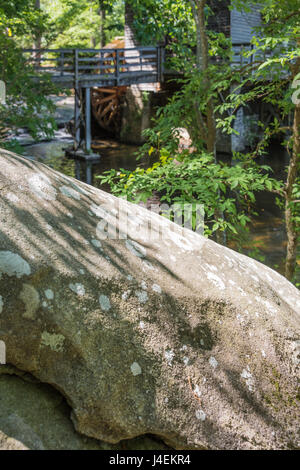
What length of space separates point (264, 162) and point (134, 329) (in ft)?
55.5

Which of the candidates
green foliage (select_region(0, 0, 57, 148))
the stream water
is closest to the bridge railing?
the stream water


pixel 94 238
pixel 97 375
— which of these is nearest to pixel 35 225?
pixel 94 238

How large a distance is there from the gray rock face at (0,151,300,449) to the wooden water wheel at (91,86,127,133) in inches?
866

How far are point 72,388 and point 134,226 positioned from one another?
1.06 metres

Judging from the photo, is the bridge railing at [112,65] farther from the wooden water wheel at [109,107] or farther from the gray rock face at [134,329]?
the gray rock face at [134,329]

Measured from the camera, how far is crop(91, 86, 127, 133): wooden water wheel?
23562mm

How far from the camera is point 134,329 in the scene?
201 centimetres

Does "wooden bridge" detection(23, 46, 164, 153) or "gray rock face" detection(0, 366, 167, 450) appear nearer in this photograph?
"gray rock face" detection(0, 366, 167, 450)

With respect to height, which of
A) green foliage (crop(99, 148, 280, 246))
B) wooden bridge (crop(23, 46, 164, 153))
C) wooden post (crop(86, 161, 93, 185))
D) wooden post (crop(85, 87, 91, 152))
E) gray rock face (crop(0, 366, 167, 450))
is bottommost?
wooden post (crop(86, 161, 93, 185))

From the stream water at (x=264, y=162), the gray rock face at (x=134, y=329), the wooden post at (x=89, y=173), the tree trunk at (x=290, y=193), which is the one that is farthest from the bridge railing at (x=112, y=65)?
the gray rock face at (x=134, y=329)

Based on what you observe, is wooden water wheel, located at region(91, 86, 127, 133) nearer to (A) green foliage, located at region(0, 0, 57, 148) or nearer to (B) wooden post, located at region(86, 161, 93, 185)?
(B) wooden post, located at region(86, 161, 93, 185)

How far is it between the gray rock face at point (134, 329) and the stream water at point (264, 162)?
309cm

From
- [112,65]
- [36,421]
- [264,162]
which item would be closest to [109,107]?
[112,65]

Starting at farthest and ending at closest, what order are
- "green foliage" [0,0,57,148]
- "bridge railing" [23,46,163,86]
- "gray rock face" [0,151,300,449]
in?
"bridge railing" [23,46,163,86] < "green foliage" [0,0,57,148] < "gray rock face" [0,151,300,449]
